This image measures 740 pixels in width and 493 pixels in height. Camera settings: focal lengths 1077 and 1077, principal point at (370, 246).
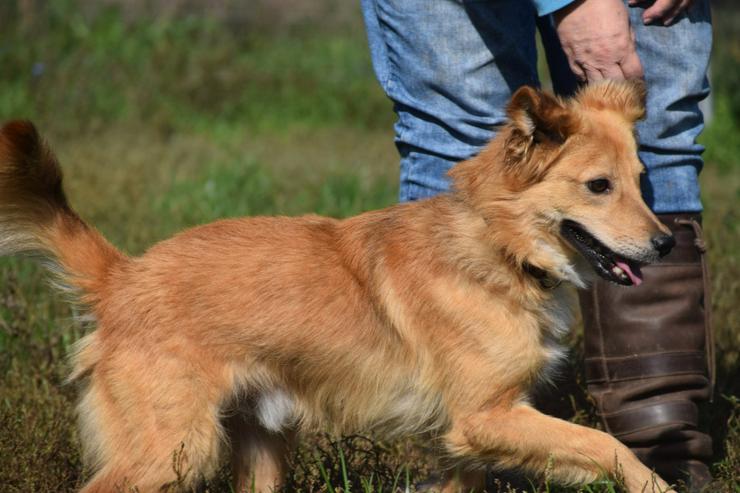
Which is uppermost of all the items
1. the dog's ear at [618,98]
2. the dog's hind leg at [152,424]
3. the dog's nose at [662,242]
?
the dog's ear at [618,98]

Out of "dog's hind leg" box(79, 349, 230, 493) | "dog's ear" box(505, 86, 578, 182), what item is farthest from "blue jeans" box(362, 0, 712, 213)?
"dog's hind leg" box(79, 349, 230, 493)

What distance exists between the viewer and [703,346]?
4102 mm

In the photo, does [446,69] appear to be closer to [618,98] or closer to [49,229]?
[618,98]

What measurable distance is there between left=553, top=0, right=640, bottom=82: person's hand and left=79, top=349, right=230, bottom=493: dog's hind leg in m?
1.57

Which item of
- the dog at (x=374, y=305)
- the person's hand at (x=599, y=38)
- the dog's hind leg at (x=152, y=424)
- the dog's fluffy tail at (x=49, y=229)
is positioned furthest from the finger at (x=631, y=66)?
the dog's fluffy tail at (x=49, y=229)

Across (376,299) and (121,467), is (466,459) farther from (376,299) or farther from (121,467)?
(121,467)

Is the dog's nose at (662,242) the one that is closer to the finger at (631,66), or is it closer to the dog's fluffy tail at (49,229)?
the finger at (631,66)

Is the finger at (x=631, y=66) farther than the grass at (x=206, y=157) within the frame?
No

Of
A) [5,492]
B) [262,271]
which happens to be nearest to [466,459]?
[262,271]

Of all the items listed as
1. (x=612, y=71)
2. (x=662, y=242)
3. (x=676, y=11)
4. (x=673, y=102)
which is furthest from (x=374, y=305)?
(x=676, y=11)

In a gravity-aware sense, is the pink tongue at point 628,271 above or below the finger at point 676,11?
below

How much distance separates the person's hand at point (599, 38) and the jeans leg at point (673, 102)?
395mm

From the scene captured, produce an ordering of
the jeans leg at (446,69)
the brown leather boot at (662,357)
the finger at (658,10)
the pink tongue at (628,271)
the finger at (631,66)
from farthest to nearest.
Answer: the brown leather boot at (662,357), the jeans leg at (446,69), the finger at (658,10), the pink tongue at (628,271), the finger at (631,66)

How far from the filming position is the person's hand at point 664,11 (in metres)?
3.67
